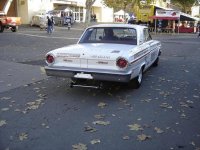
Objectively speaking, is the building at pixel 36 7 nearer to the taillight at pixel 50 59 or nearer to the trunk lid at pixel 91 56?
the taillight at pixel 50 59

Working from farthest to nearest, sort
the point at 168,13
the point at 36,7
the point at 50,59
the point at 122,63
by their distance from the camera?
the point at 36,7, the point at 168,13, the point at 50,59, the point at 122,63

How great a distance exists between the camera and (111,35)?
8.94 meters

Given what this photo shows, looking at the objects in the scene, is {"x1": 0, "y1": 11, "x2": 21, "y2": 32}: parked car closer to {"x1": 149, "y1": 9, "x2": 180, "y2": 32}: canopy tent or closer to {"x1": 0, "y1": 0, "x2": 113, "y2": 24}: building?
{"x1": 0, "y1": 0, "x2": 113, "y2": 24}: building

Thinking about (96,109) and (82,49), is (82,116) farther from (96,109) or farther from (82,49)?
(82,49)

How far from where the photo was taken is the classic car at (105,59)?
7172mm

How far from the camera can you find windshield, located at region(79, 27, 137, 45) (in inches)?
346

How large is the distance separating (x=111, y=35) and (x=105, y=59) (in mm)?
1858

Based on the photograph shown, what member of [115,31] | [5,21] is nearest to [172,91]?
[115,31]

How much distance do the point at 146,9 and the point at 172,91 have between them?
33513mm

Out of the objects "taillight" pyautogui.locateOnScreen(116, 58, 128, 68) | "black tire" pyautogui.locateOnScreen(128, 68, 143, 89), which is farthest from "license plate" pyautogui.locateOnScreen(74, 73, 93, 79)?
"black tire" pyautogui.locateOnScreen(128, 68, 143, 89)

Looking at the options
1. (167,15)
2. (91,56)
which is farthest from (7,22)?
(91,56)

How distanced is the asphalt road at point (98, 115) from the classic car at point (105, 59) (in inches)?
18.9

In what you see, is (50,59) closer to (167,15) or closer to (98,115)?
(98,115)

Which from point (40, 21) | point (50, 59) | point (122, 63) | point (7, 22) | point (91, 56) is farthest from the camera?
point (40, 21)
